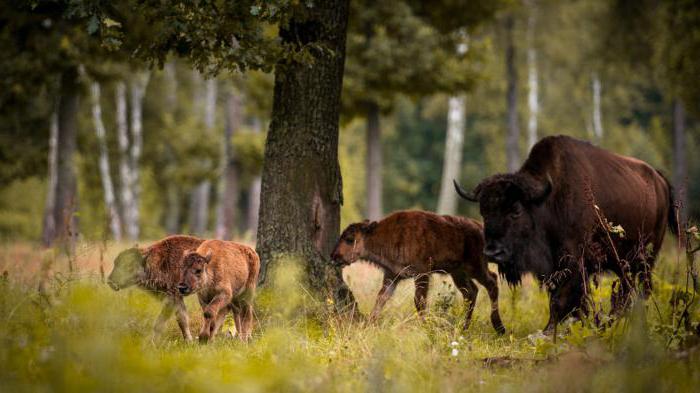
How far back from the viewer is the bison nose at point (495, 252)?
6539 millimetres

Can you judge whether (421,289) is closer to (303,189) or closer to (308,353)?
(303,189)

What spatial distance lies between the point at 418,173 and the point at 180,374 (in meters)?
38.9

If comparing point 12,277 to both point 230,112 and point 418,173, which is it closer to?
point 230,112

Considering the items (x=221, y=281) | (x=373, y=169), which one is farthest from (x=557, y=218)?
(x=373, y=169)

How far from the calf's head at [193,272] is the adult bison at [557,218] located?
252cm

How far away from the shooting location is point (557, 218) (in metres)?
6.82

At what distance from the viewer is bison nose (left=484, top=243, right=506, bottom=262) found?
654 cm

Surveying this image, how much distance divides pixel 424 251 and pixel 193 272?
2681 mm

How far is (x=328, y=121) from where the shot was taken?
288 inches

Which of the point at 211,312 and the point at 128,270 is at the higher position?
the point at 128,270

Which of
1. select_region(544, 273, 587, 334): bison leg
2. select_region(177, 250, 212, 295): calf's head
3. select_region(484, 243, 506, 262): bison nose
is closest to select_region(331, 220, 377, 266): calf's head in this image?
select_region(484, 243, 506, 262): bison nose

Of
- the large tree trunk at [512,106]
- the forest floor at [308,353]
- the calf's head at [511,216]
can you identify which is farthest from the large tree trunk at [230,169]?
the calf's head at [511,216]

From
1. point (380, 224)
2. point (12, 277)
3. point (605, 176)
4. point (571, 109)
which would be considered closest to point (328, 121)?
point (380, 224)

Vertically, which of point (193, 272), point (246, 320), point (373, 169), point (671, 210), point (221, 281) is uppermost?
point (671, 210)
